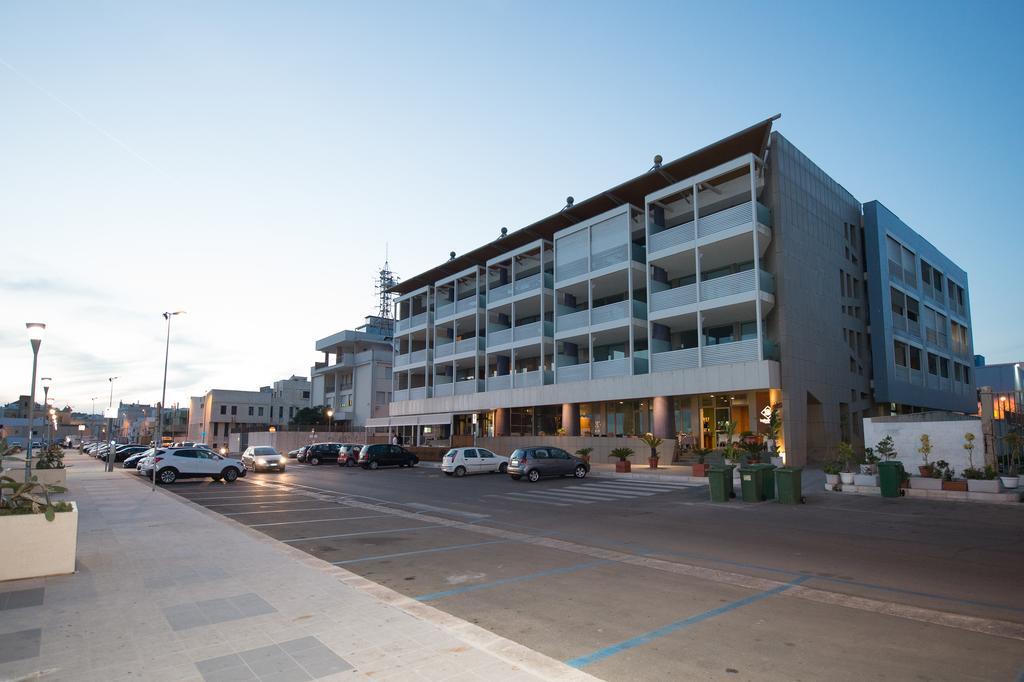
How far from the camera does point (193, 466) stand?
2833cm

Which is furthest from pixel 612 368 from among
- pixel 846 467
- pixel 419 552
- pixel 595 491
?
pixel 419 552

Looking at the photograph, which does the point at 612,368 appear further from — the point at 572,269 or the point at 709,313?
the point at 572,269

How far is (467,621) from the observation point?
21.6 feet

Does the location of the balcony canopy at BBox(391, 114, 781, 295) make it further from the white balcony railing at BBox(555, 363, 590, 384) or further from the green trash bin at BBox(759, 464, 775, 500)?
the green trash bin at BBox(759, 464, 775, 500)

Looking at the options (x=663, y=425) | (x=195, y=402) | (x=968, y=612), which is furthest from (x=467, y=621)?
(x=195, y=402)

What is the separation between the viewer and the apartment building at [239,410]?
95062mm

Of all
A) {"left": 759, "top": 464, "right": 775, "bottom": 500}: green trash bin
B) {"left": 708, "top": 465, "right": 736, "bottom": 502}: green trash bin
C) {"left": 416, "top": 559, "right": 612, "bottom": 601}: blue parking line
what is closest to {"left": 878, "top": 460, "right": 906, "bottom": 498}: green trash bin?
{"left": 759, "top": 464, "right": 775, "bottom": 500}: green trash bin

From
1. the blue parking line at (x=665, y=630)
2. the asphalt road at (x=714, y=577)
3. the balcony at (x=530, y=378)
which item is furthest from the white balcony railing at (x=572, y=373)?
the blue parking line at (x=665, y=630)

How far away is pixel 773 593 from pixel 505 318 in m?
43.6

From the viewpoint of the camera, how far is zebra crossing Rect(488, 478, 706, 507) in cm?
1966

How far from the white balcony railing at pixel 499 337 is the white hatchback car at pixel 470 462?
1524 cm

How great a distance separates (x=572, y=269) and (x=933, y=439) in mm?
24898

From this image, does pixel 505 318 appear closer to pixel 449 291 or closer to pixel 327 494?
pixel 449 291

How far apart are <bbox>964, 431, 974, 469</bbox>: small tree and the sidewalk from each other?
20812 millimetres
